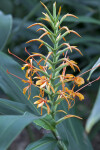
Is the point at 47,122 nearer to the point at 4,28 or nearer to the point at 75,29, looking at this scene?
the point at 4,28

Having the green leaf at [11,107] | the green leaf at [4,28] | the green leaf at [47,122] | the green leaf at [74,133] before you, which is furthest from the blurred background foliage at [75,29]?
the green leaf at [47,122]

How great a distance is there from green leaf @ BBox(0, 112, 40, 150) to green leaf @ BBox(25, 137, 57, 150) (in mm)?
159

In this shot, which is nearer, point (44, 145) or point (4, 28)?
point (44, 145)

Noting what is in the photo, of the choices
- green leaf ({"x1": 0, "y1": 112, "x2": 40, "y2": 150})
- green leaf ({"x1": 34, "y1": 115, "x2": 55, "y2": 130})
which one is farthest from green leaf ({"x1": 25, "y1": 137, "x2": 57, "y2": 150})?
green leaf ({"x1": 0, "y1": 112, "x2": 40, "y2": 150})

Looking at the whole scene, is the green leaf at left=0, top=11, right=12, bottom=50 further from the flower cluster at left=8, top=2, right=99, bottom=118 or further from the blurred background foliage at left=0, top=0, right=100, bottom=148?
the flower cluster at left=8, top=2, right=99, bottom=118

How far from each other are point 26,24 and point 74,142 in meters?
1.09

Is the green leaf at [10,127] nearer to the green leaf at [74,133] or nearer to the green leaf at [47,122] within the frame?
the green leaf at [47,122]

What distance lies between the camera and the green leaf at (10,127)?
52 cm

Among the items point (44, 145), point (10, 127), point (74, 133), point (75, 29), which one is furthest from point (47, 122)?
point (75, 29)

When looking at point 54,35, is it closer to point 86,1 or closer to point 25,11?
point 86,1

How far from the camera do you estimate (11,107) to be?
2.56 feet

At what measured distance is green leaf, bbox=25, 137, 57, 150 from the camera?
725mm

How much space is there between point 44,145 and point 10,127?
22 cm

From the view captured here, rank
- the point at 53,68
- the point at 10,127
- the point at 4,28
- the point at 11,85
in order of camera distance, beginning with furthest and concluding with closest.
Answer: the point at 4,28 < the point at 11,85 < the point at 53,68 < the point at 10,127
